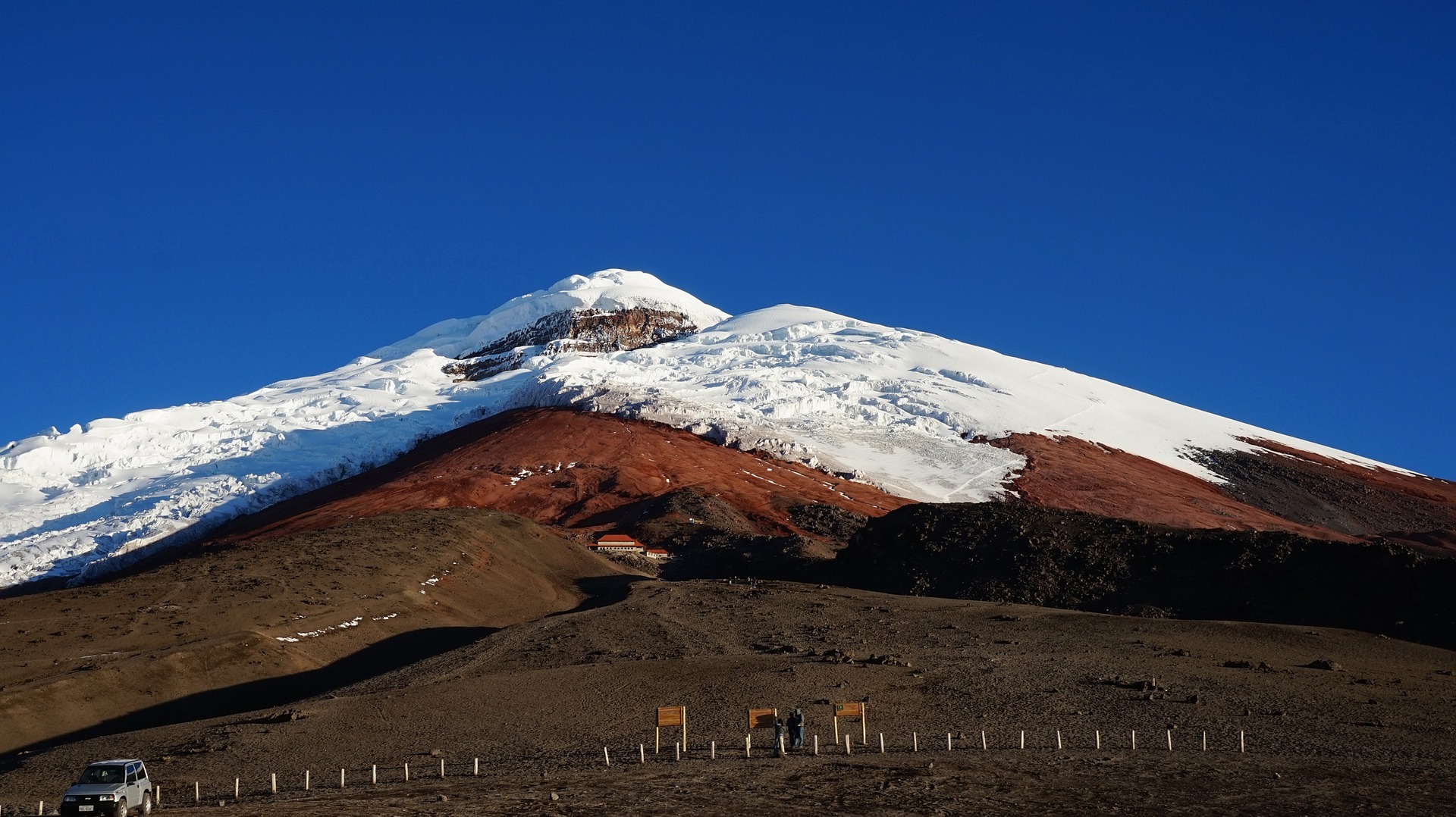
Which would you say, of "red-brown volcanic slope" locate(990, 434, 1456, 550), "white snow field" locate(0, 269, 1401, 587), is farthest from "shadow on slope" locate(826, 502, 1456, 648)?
"white snow field" locate(0, 269, 1401, 587)

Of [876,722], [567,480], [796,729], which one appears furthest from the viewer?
[567,480]

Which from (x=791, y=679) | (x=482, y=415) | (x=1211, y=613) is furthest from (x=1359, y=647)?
(x=482, y=415)

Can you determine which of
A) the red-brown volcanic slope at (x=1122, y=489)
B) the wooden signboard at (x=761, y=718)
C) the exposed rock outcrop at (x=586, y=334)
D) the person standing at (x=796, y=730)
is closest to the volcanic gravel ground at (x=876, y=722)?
the person standing at (x=796, y=730)

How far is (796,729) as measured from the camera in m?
27.7

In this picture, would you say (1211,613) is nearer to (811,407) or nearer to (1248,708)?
(1248,708)

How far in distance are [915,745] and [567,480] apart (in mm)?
71469

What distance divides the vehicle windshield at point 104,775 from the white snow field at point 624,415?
76279 millimetres

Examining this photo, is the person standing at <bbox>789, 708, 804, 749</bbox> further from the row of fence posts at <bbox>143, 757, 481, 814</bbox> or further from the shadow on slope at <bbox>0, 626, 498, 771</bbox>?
the shadow on slope at <bbox>0, 626, 498, 771</bbox>

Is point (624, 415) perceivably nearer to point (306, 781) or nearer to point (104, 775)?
point (306, 781)

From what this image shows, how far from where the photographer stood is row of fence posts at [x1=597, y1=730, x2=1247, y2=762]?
27562mm

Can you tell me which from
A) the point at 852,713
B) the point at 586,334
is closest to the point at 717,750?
the point at 852,713

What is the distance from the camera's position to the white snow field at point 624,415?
10700 cm

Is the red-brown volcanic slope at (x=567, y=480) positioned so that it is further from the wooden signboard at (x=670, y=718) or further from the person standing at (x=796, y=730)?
the person standing at (x=796, y=730)

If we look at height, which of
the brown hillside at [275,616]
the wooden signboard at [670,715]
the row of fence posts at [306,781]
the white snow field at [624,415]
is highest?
the white snow field at [624,415]
